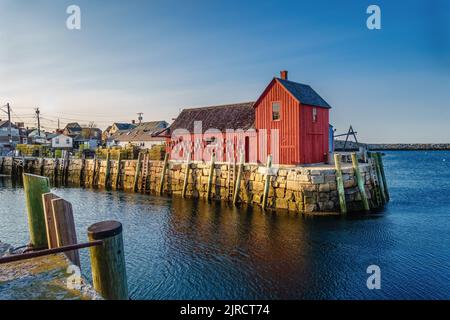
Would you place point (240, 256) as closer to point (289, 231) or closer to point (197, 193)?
point (289, 231)

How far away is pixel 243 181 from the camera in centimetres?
2323

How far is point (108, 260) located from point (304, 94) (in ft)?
73.4

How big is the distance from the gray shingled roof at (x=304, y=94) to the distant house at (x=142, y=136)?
105 ft

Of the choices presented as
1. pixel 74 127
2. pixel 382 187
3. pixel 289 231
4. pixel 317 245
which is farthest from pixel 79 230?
pixel 74 127

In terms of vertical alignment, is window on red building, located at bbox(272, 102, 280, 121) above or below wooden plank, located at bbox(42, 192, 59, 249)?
above

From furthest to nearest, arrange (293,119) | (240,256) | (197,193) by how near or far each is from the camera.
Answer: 1. (197,193)
2. (293,119)
3. (240,256)

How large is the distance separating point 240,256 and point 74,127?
98.3 m

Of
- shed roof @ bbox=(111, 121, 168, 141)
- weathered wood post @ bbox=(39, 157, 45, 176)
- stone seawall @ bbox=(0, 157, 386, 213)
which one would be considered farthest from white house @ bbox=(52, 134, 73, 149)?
stone seawall @ bbox=(0, 157, 386, 213)

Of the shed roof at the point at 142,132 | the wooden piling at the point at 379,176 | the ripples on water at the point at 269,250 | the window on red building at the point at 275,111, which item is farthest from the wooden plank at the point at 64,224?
the shed roof at the point at 142,132

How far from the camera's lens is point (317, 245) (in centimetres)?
1384

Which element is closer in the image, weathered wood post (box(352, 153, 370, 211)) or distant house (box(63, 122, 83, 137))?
weathered wood post (box(352, 153, 370, 211))

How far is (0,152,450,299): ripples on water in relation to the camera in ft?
32.6

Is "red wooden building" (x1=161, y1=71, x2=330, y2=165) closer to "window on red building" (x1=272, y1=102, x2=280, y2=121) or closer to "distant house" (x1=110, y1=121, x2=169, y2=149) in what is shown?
"window on red building" (x1=272, y1=102, x2=280, y2=121)

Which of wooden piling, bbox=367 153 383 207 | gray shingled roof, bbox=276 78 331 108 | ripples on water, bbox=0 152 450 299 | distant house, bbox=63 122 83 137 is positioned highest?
distant house, bbox=63 122 83 137
